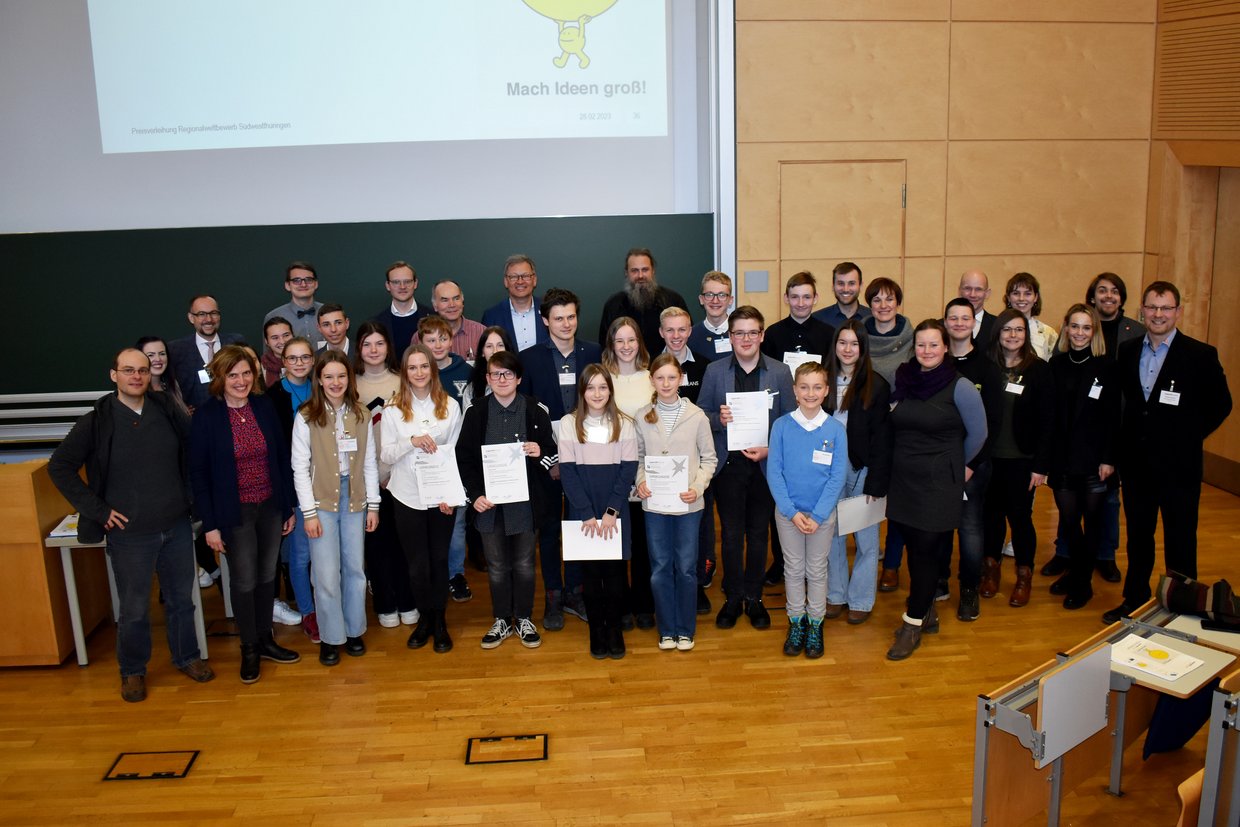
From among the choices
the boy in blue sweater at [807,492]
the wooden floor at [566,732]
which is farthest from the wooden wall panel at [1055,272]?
the boy in blue sweater at [807,492]

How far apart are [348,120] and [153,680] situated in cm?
417

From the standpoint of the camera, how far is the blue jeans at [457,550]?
5.39 m

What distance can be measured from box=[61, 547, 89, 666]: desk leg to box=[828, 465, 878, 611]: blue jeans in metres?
3.85

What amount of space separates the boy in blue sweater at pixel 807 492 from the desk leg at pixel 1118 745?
56.2 inches

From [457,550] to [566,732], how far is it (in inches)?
66.4

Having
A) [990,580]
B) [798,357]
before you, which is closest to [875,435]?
[798,357]

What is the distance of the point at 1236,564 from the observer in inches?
230

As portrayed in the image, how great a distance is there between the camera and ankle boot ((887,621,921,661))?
15.7ft

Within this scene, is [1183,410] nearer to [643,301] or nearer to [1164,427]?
[1164,427]

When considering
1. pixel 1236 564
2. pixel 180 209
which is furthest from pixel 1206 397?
pixel 180 209

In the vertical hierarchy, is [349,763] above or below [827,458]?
below

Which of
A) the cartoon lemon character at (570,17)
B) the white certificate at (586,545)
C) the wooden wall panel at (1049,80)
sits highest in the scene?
the cartoon lemon character at (570,17)

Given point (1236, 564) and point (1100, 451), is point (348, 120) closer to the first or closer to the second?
point (1100, 451)

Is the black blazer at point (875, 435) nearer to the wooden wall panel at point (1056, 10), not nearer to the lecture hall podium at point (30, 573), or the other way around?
the lecture hall podium at point (30, 573)
